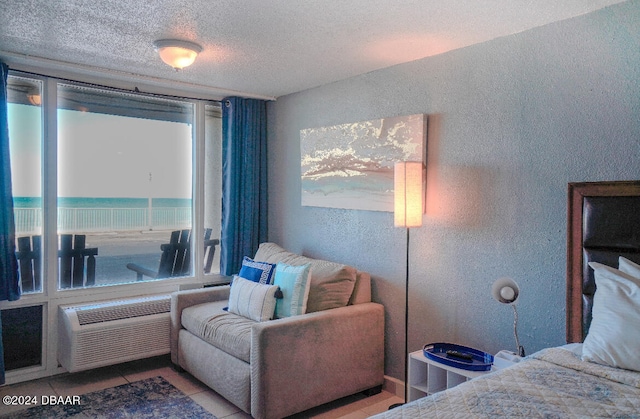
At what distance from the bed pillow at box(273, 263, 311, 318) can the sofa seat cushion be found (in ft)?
0.79

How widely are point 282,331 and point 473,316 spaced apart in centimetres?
119

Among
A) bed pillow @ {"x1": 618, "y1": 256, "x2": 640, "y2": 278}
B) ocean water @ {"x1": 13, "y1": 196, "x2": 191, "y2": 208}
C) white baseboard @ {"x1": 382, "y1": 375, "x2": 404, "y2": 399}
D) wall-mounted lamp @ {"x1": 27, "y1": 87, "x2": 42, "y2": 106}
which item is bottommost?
white baseboard @ {"x1": 382, "y1": 375, "x2": 404, "y2": 399}

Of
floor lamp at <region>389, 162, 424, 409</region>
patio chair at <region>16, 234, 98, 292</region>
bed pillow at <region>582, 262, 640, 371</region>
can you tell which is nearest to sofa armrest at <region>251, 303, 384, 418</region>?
floor lamp at <region>389, 162, 424, 409</region>

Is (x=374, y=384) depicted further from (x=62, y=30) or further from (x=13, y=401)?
(x=62, y=30)

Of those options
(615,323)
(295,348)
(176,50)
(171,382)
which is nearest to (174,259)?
(171,382)

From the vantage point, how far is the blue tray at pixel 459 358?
8.18 feet

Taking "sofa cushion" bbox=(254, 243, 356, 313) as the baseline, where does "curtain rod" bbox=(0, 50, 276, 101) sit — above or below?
above

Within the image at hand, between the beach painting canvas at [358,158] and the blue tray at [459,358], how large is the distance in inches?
40.1

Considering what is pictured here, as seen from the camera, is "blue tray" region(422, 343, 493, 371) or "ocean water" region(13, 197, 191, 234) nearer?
"blue tray" region(422, 343, 493, 371)

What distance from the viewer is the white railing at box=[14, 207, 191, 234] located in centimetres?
363

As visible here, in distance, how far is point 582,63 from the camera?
2375mm

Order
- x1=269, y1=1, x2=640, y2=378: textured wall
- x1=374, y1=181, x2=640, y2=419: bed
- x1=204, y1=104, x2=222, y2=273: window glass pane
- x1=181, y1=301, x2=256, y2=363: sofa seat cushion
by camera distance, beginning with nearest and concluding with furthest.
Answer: x1=374, y1=181, x2=640, y2=419: bed < x1=269, y1=1, x2=640, y2=378: textured wall < x1=181, y1=301, x2=256, y2=363: sofa seat cushion < x1=204, y1=104, x2=222, y2=273: window glass pane

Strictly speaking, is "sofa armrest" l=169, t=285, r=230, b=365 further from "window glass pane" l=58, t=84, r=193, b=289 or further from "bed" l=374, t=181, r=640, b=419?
"bed" l=374, t=181, r=640, b=419

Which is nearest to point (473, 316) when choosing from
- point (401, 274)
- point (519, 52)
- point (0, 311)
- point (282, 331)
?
point (401, 274)
